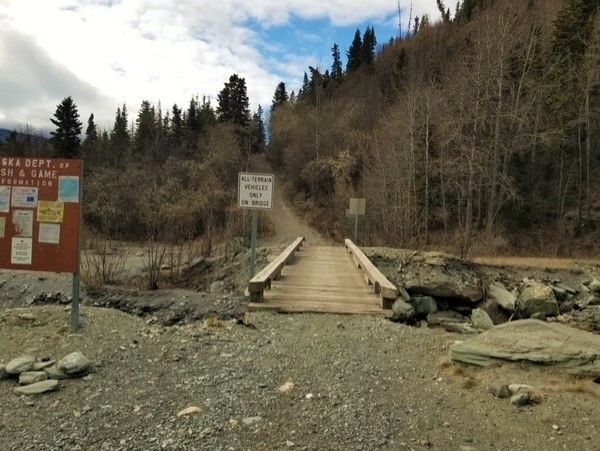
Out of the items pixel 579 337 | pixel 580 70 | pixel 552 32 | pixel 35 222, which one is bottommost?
pixel 579 337

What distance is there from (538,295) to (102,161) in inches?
2534

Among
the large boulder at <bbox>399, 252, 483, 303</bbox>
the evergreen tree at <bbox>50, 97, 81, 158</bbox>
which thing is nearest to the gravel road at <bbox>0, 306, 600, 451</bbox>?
the large boulder at <bbox>399, 252, 483, 303</bbox>

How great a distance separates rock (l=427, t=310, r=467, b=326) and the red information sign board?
7563 millimetres

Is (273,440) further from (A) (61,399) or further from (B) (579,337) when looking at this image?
(B) (579,337)

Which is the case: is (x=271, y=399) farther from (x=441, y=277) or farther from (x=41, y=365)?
(x=441, y=277)

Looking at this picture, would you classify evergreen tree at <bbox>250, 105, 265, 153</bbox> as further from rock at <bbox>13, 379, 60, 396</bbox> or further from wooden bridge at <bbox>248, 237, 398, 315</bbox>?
rock at <bbox>13, 379, 60, 396</bbox>

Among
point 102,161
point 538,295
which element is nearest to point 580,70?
point 538,295

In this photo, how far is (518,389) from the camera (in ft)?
15.7

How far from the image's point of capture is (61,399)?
15.4 ft

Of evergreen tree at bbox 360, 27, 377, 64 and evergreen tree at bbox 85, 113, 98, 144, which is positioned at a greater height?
evergreen tree at bbox 360, 27, 377, 64

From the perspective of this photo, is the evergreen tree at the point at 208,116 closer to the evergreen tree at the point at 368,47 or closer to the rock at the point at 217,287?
the evergreen tree at the point at 368,47

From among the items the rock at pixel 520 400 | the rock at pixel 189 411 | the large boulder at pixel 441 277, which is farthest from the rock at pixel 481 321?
the rock at pixel 189 411

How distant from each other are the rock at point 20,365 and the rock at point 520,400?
4769 millimetres

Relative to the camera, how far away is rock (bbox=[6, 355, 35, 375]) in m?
5.26
